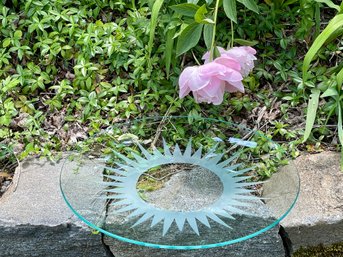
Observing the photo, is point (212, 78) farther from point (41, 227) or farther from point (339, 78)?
point (41, 227)

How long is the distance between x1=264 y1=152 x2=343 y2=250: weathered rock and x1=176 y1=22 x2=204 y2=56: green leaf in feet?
1.65

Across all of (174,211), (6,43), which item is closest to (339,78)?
(174,211)

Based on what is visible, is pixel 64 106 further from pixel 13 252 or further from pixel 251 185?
pixel 251 185

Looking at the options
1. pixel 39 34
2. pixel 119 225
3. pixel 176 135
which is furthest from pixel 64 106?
pixel 119 225

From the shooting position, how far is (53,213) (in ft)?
5.99

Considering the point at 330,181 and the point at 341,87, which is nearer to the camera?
the point at 330,181

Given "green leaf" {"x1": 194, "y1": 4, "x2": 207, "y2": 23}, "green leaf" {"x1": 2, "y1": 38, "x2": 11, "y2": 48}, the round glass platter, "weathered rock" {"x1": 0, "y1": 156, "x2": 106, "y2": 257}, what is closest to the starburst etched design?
the round glass platter

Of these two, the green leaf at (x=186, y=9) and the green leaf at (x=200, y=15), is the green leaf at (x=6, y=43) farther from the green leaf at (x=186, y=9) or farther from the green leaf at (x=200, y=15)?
the green leaf at (x=200, y=15)

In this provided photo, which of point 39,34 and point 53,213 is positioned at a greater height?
point 39,34

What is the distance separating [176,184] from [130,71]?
2.40ft

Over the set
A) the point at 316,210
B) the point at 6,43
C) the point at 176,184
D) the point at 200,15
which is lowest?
the point at 316,210

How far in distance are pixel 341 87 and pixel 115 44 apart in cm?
82

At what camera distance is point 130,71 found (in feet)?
7.79

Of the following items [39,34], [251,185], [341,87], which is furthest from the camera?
[39,34]
